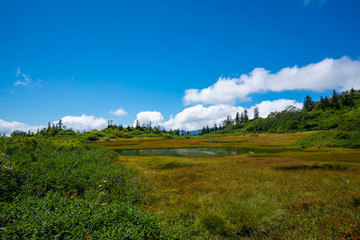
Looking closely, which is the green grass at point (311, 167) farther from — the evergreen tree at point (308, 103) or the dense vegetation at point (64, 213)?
the evergreen tree at point (308, 103)

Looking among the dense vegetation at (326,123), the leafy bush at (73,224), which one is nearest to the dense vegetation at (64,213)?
the leafy bush at (73,224)

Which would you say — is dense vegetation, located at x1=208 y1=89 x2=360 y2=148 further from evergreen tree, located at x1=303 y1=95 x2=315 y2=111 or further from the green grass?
the green grass

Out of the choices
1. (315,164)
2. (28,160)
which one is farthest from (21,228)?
(315,164)

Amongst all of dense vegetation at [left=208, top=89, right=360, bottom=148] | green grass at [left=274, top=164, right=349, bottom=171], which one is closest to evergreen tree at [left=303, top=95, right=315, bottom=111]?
dense vegetation at [left=208, top=89, right=360, bottom=148]

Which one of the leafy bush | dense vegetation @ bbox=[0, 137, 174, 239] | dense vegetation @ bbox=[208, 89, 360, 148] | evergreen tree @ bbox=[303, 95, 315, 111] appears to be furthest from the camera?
evergreen tree @ bbox=[303, 95, 315, 111]

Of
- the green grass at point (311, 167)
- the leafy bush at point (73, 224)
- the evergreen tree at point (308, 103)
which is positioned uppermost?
the evergreen tree at point (308, 103)

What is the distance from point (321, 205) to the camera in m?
9.35

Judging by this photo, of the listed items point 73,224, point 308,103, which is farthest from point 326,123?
point 73,224

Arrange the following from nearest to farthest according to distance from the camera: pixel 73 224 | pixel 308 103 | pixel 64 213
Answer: pixel 73 224
pixel 64 213
pixel 308 103

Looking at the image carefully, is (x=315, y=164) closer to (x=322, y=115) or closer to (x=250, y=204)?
(x=250, y=204)

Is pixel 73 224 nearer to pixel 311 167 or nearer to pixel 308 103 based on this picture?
pixel 311 167

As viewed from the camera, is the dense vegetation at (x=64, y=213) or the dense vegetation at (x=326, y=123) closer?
the dense vegetation at (x=64, y=213)

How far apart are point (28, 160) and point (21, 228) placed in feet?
35.7

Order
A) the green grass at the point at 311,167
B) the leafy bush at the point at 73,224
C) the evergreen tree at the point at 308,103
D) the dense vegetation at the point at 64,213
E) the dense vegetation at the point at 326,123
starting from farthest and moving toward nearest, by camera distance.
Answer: the evergreen tree at the point at 308,103 → the dense vegetation at the point at 326,123 → the green grass at the point at 311,167 → the dense vegetation at the point at 64,213 → the leafy bush at the point at 73,224
